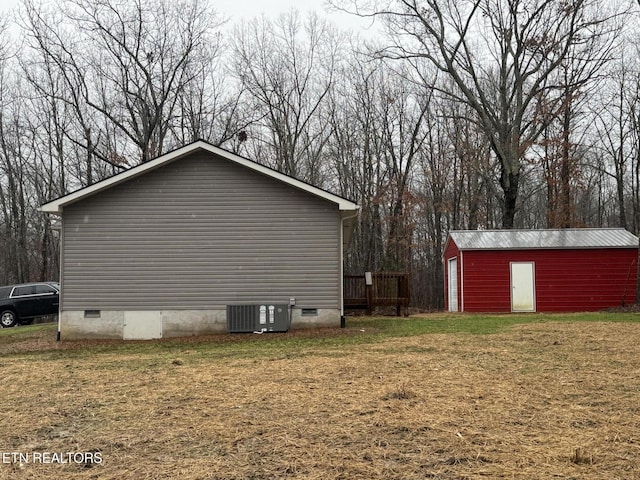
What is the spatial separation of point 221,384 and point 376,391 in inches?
73.1

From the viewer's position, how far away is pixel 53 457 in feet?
13.1

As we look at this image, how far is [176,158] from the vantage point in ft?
43.0

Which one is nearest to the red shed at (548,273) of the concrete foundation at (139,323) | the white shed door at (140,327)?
the concrete foundation at (139,323)

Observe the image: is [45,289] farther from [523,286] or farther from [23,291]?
[523,286]

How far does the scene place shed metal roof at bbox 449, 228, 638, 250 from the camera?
19.2m

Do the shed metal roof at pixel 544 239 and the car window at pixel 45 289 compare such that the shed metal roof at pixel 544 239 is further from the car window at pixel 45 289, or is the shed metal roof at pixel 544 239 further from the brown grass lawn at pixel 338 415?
the car window at pixel 45 289

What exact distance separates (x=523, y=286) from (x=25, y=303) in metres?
17.3

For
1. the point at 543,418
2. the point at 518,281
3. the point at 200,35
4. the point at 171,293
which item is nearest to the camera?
the point at 543,418

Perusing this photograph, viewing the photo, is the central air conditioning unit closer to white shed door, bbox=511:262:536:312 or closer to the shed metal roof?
the shed metal roof

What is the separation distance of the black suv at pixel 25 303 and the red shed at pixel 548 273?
1457 cm

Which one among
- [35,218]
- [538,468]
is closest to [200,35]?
[35,218]

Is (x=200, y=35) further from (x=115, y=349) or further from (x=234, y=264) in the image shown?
(x=115, y=349)

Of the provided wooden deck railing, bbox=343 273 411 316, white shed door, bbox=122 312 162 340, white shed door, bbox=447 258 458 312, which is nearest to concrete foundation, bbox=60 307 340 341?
white shed door, bbox=122 312 162 340

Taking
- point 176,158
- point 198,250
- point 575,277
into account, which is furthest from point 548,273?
point 176,158
